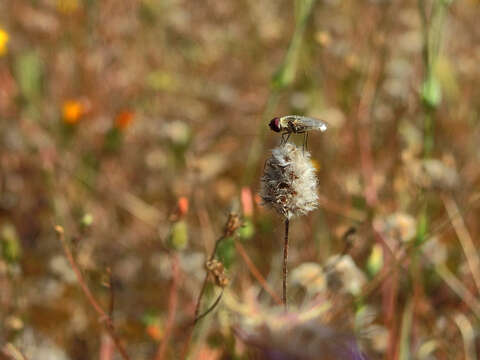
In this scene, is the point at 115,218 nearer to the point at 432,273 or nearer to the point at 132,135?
the point at 132,135

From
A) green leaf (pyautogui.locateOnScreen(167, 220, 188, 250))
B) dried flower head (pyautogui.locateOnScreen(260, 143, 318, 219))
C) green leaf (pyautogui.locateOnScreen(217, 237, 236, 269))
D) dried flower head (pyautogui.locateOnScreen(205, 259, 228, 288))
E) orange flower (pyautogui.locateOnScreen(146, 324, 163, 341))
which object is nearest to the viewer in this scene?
dried flower head (pyautogui.locateOnScreen(260, 143, 318, 219))

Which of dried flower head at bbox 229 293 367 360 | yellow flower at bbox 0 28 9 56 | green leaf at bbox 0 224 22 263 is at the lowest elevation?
dried flower head at bbox 229 293 367 360

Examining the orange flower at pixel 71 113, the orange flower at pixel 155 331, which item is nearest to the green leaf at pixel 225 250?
the orange flower at pixel 155 331

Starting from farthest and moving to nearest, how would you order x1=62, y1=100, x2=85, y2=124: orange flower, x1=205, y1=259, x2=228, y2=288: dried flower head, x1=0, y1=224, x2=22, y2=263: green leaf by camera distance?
x1=62, y1=100, x2=85, y2=124: orange flower, x1=0, y1=224, x2=22, y2=263: green leaf, x1=205, y1=259, x2=228, y2=288: dried flower head

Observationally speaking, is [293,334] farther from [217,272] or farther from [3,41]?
[3,41]

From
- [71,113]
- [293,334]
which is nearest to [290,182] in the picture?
[293,334]

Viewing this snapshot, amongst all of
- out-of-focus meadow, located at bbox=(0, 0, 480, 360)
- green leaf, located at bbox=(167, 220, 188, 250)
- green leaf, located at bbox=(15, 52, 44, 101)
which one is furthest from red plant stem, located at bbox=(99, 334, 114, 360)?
green leaf, located at bbox=(15, 52, 44, 101)

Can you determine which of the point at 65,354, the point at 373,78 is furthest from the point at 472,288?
the point at 65,354

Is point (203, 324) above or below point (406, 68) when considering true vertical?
below

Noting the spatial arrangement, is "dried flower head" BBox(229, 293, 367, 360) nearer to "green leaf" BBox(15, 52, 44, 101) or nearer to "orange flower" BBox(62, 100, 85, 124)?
"orange flower" BBox(62, 100, 85, 124)
